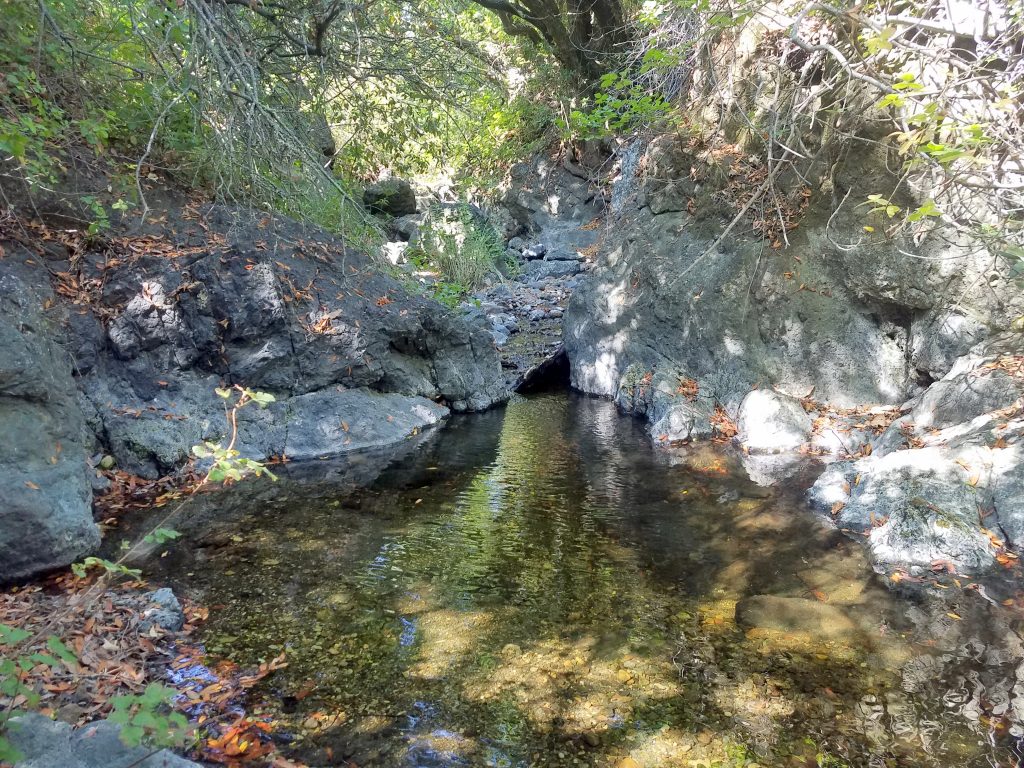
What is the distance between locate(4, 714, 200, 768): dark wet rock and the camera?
74.0 inches

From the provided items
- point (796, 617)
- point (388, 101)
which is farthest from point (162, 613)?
point (388, 101)

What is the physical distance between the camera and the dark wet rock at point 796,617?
359cm

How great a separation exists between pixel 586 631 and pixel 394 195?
14685 mm

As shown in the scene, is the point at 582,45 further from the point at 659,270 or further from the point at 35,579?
the point at 35,579

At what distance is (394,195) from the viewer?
16375mm

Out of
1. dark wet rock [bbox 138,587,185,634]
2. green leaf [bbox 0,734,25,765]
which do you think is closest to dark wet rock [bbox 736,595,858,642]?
dark wet rock [bbox 138,587,185,634]

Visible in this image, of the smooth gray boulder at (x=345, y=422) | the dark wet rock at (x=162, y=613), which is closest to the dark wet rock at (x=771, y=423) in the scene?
the smooth gray boulder at (x=345, y=422)

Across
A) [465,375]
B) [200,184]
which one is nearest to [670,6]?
[465,375]

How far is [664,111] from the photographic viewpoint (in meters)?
8.40

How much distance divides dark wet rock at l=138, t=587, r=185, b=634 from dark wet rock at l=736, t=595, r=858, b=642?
3176 mm

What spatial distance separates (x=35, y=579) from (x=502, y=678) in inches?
114

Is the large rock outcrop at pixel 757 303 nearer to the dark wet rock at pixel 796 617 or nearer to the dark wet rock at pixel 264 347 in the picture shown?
→ the dark wet rock at pixel 264 347

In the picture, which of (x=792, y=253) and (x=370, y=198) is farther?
(x=370, y=198)

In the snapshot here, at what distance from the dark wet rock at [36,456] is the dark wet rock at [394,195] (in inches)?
Result: 456
